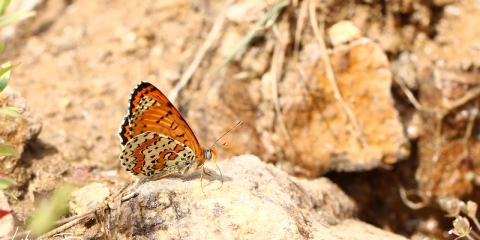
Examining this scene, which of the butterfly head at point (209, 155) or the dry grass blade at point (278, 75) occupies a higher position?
the butterfly head at point (209, 155)

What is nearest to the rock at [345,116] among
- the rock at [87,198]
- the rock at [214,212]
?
the rock at [214,212]

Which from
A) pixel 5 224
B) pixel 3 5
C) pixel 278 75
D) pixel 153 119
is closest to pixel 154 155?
pixel 153 119

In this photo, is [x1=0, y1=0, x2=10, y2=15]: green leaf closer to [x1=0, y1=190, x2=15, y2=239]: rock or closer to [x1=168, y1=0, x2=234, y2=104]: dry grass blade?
[x1=0, y1=190, x2=15, y2=239]: rock

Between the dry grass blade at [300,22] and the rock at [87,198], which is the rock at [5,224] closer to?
the rock at [87,198]

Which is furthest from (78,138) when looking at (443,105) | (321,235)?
(443,105)

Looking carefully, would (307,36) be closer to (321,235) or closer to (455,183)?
(455,183)

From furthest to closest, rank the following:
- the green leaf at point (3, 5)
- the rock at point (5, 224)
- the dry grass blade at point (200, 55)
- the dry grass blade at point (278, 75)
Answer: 1. the dry grass blade at point (200, 55)
2. the dry grass blade at point (278, 75)
3. the rock at point (5, 224)
4. the green leaf at point (3, 5)

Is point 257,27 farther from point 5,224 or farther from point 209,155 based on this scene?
point 5,224
